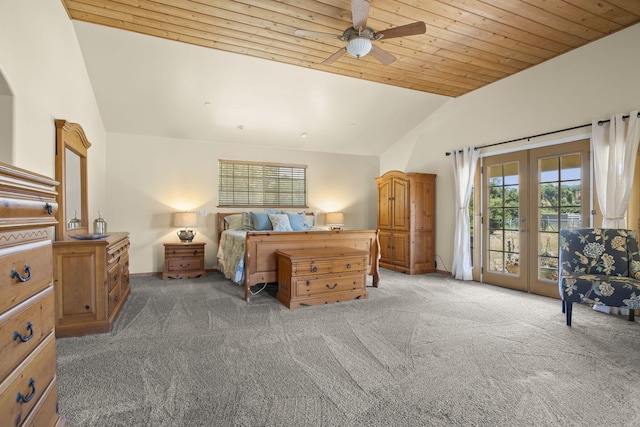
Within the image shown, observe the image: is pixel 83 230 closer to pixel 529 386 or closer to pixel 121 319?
pixel 121 319

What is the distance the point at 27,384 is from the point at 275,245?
10.4ft

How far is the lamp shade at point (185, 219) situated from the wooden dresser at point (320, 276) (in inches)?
86.0

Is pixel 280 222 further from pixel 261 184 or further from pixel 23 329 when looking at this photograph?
pixel 23 329

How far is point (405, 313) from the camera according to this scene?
3.56 metres

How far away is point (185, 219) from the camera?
218 inches

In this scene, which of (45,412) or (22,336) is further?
(45,412)

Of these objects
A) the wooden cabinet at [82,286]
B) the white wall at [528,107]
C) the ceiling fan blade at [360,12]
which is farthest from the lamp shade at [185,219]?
the white wall at [528,107]

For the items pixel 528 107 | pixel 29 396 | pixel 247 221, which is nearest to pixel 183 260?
pixel 247 221

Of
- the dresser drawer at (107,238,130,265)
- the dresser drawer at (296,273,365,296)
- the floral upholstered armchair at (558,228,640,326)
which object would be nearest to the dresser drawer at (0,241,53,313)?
the dresser drawer at (107,238,130,265)

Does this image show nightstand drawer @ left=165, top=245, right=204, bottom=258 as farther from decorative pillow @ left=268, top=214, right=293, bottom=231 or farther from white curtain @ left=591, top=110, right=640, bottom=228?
white curtain @ left=591, top=110, right=640, bottom=228

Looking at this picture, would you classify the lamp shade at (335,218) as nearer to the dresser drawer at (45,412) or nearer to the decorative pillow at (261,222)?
the decorative pillow at (261,222)

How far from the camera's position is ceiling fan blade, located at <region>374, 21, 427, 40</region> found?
2852mm

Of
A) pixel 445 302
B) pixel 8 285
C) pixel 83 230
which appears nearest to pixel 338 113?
pixel 445 302

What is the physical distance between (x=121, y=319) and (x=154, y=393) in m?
1.69
